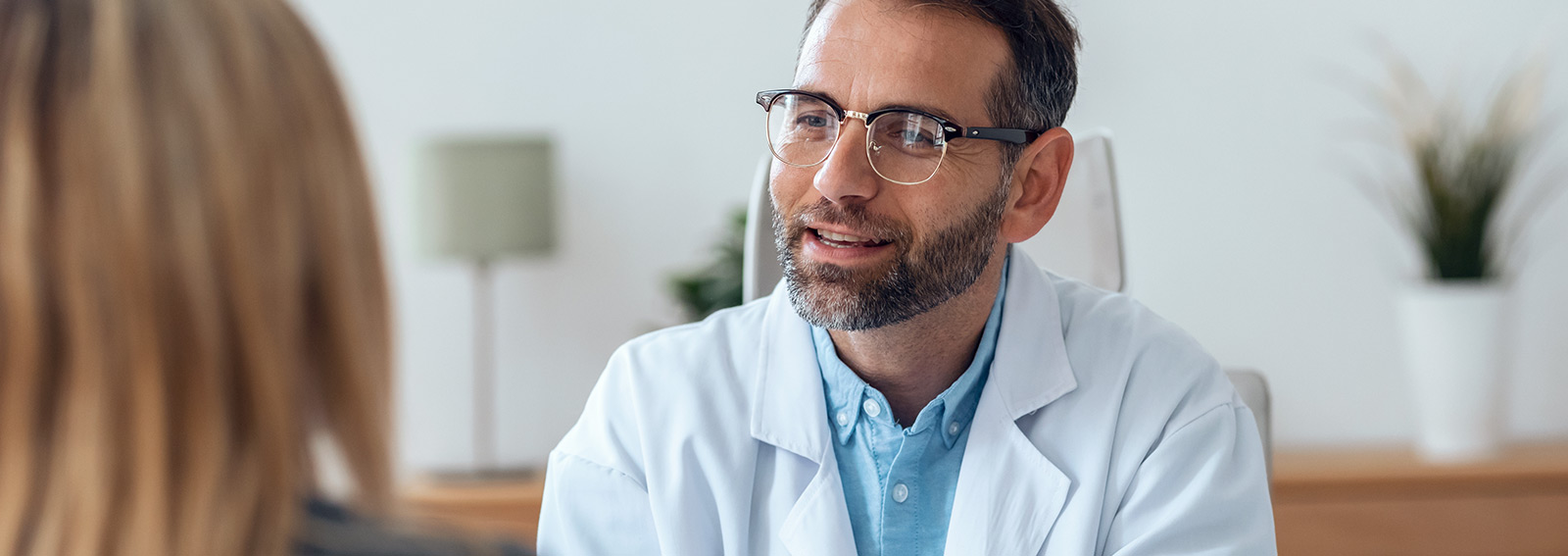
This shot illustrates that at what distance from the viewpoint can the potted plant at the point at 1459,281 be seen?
2562 millimetres

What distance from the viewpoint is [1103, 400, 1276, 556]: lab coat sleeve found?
3.84ft

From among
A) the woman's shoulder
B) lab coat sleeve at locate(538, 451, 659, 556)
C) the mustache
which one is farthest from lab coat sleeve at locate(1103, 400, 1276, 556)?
the woman's shoulder

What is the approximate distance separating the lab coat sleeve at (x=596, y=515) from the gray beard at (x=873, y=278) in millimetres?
252

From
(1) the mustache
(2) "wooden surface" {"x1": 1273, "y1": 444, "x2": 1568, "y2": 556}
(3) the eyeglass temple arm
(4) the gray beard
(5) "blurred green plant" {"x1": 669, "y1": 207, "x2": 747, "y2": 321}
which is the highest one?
(3) the eyeglass temple arm

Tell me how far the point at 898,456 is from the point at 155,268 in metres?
0.87

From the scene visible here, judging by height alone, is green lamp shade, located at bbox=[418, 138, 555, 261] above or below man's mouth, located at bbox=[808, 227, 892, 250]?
below

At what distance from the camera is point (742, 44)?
2.84 metres

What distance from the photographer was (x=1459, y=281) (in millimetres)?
2619

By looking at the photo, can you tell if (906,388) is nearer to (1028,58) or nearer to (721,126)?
(1028,58)

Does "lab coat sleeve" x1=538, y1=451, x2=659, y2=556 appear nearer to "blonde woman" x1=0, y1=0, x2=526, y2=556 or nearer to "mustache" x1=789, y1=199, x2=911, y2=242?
"mustache" x1=789, y1=199, x2=911, y2=242

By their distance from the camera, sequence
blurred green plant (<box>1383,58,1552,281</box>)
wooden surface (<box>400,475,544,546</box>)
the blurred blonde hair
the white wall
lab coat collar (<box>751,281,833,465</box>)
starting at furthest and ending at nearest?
Result: 1. the white wall
2. blurred green plant (<box>1383,58,1552,281</box>)
3. wooden surface (<box>400,475,544,546</box>)
4. lab coat collar (<box>751,281,833,465</box>)
5. the blurred blonde hair

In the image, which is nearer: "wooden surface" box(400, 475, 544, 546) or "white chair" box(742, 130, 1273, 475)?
"white chair" box(742, 130, 1273, 475)

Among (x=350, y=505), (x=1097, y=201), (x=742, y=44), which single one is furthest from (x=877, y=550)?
(x=742, y=44)

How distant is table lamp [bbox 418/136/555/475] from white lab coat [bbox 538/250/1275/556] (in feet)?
4.25
